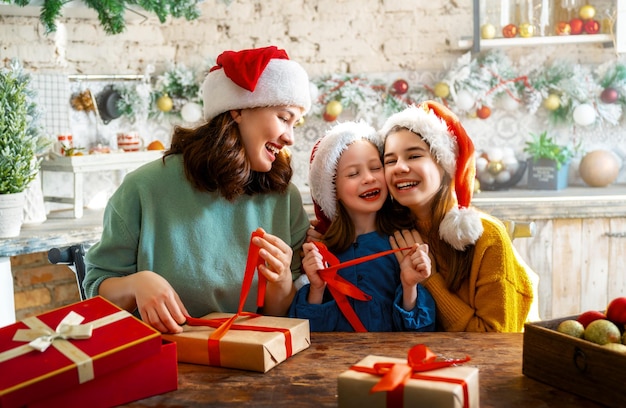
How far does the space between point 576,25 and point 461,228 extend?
8.38 feet

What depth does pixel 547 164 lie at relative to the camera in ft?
13.1

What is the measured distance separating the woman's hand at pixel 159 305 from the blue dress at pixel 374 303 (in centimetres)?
42

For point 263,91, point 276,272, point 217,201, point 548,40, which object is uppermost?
point 548,40

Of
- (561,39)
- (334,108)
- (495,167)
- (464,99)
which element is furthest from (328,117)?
(561,39)

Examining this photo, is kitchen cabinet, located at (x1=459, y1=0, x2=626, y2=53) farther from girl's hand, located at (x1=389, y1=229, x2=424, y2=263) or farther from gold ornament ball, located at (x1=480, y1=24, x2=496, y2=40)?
girl's hand, located at (x1=389, y1=229, x2=424, y2=263)

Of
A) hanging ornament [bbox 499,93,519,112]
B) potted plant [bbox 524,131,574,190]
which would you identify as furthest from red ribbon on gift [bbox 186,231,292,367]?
hanging ornament [bbox 499,93,519,112]

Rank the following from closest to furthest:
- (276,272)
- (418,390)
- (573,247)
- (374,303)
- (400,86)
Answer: (418,390) < (276,272) < (374,303) < (573,247) < (400,86)

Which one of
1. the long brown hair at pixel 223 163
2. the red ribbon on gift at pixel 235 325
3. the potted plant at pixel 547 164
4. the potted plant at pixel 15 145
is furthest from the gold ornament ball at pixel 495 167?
the red ribbon on gift at pixel 235 325

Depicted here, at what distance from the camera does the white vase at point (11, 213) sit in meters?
3.04

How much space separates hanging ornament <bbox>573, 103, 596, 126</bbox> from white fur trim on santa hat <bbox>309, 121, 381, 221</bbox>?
236cm

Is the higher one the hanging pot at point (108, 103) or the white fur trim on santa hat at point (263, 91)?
the hanging pot at point (108, 103)

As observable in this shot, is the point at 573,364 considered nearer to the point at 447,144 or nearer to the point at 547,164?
the point at 447,144

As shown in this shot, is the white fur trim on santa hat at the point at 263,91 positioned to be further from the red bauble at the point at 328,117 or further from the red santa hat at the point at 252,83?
the red bauble at the point at 328,117

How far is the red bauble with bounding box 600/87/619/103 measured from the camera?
4051 mm
